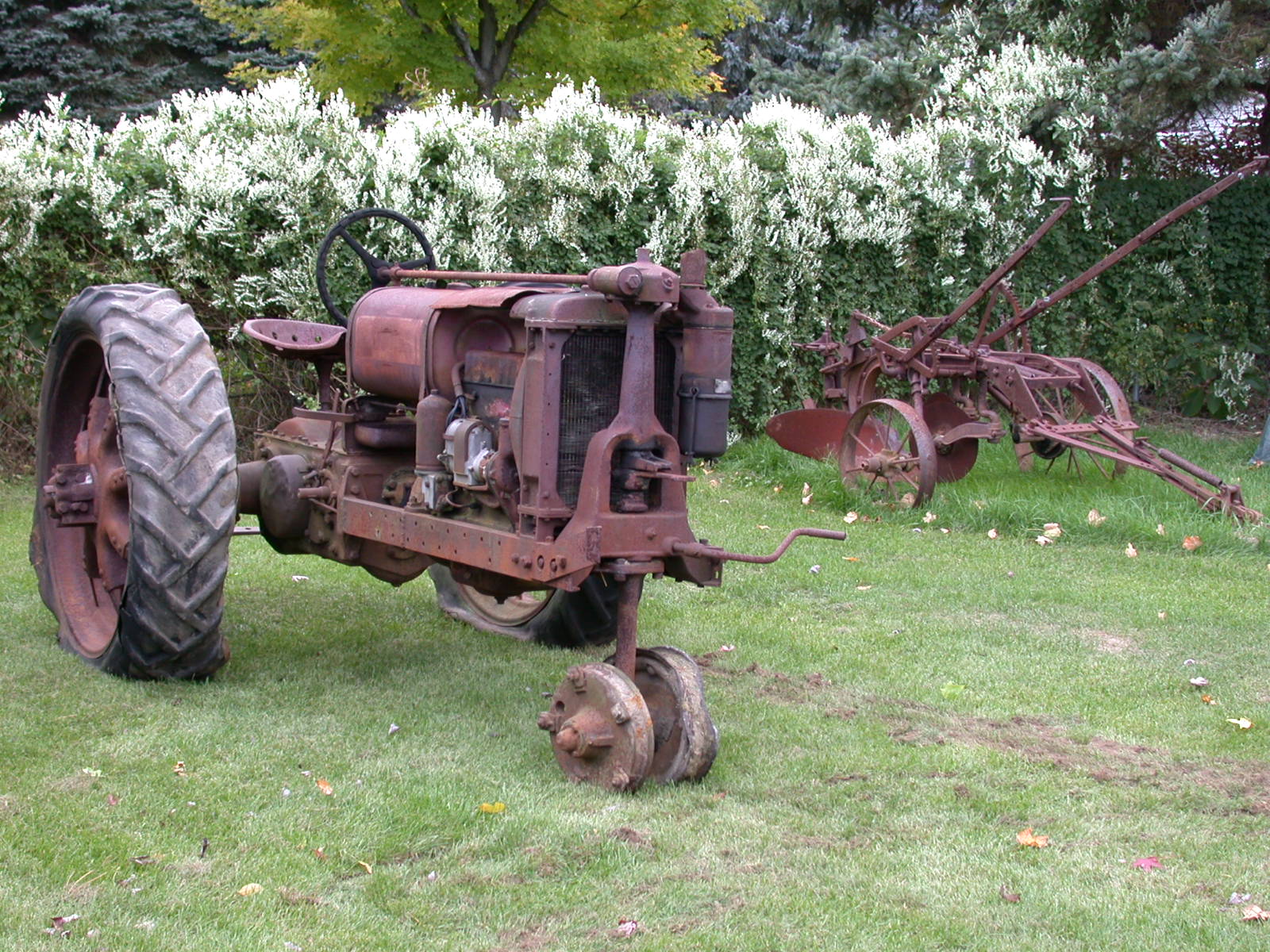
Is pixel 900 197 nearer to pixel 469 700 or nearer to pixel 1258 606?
pixel 1258 606

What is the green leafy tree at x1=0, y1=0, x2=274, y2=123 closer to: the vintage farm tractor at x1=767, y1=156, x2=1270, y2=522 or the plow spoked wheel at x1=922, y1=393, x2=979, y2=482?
the vintage farm tractor at x1=767, y1=156, x2=1270, y2=522

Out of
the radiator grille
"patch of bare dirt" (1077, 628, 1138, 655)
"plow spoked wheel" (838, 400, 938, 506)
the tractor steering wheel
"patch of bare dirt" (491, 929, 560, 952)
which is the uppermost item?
the tractor steering wheel

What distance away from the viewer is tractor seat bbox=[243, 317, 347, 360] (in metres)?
5.79

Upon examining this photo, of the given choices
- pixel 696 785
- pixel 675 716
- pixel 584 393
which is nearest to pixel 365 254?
pixel 584 393

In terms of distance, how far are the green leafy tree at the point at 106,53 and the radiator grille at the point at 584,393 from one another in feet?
63.0

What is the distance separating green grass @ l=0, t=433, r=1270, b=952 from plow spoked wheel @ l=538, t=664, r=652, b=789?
0.09 meters

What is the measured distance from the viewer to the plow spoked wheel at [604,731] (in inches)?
163

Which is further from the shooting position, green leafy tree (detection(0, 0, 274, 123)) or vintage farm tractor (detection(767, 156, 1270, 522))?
green leafy tree (detection(0, 0, 274, 123))

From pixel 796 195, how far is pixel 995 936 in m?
8.84

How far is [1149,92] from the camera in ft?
41.4

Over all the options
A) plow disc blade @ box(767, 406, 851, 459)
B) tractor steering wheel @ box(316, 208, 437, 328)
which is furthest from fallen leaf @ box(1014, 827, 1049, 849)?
plow disc blade @ box(767, 406, 851, 459)

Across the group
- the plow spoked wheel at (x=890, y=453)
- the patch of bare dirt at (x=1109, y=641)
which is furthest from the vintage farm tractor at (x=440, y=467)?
the plow spoked wheel at (x=890, y=453)

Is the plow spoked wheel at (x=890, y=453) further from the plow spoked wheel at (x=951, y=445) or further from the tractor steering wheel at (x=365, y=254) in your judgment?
the tractor steering wheel at (x=365, y=254)

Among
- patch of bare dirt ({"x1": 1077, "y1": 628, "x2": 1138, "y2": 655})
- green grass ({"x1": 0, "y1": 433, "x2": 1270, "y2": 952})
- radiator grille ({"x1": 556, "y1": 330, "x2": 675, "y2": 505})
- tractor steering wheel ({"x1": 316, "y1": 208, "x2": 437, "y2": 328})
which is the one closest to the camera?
green grass ({"x1": 0, "y1": 433, "x2": 1270, "y2": 952})
